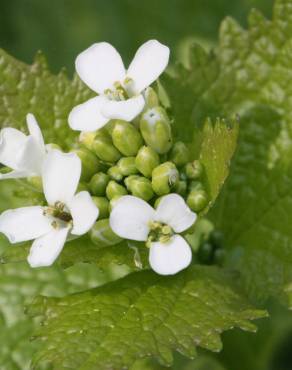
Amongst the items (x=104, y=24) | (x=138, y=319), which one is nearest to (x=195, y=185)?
(x=138, y=319)

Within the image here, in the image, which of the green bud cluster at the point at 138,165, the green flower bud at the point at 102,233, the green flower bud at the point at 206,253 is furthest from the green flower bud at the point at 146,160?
the green flower bud at the point at 206,253

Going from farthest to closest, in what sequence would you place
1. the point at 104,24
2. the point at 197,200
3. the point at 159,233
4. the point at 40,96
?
the point at 104,24, the point at 40,96, the point at 197,200, the point at 159,233

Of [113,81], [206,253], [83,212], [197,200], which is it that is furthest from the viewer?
[206,253]

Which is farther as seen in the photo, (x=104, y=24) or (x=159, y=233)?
(x=104, y=24)

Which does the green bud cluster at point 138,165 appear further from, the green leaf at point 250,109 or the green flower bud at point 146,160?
the green leaf at point 250,109

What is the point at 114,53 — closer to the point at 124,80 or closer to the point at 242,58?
the point at 124,80

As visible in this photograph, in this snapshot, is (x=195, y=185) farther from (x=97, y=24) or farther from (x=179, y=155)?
(x=97, y=24)
